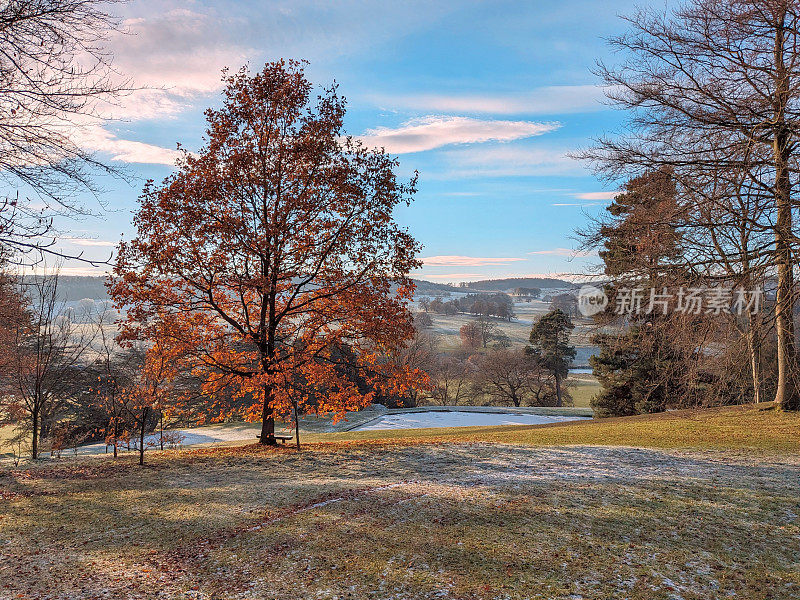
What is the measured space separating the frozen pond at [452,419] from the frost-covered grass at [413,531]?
58.9 ft

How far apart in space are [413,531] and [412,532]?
0.04 m

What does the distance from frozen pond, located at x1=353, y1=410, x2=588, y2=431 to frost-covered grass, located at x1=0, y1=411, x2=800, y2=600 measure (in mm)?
17944

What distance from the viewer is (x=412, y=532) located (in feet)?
20.0

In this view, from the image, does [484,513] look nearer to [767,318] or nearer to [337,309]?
[337,309]

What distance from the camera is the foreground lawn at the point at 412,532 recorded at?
4828 millimetres

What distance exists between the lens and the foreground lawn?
4.83m

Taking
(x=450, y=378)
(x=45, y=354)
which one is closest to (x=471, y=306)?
(x=450, y=378)

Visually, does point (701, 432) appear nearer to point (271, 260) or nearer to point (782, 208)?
point (782, 208)

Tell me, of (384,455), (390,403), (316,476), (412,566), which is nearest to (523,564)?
(412,566)

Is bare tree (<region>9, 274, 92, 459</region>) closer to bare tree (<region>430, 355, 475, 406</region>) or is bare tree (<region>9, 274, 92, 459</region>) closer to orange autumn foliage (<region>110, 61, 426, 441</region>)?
orange autumn foliage (<region>110, 61, 426, 441</region>)

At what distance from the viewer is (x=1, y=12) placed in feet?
22.5

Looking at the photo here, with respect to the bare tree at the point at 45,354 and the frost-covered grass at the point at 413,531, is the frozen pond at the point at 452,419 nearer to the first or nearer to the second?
the bare tree at the point at 45,354

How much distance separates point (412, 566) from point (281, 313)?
29.4 feet

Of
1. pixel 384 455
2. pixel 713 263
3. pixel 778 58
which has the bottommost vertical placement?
pixel 384 455
